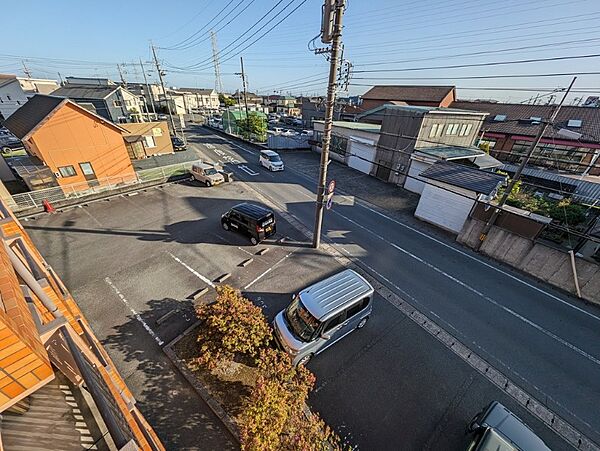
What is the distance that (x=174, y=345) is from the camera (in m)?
7.13

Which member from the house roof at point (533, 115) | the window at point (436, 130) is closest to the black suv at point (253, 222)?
the window at point (436, 130)

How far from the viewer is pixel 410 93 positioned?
3741 cm

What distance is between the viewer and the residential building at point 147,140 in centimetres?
2170

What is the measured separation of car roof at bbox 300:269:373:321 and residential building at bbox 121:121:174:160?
2315 cm

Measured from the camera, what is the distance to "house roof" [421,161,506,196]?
1231cm

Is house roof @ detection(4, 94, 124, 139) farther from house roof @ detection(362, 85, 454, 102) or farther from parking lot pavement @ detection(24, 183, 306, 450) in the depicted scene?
house roof @ detection(362, 85, 454, 102)

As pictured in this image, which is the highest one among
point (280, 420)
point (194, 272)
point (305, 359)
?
point (280, 420)

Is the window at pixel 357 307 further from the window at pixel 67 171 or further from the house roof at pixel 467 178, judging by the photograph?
the window at pixel 67 171

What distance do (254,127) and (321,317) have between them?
30.3 meters

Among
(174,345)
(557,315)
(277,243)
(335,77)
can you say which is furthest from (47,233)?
(557,315)

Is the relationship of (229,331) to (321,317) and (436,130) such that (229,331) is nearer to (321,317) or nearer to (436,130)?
(321,317)

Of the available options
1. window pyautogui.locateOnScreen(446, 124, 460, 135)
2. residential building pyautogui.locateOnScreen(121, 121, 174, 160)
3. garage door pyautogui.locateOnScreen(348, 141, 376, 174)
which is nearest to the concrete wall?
window pyautogui.locateOnScreen(446, 124, 460, 135)

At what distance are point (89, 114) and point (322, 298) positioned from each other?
64.0 feet

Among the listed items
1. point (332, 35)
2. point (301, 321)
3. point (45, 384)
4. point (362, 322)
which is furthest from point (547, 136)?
point (45, 384)
